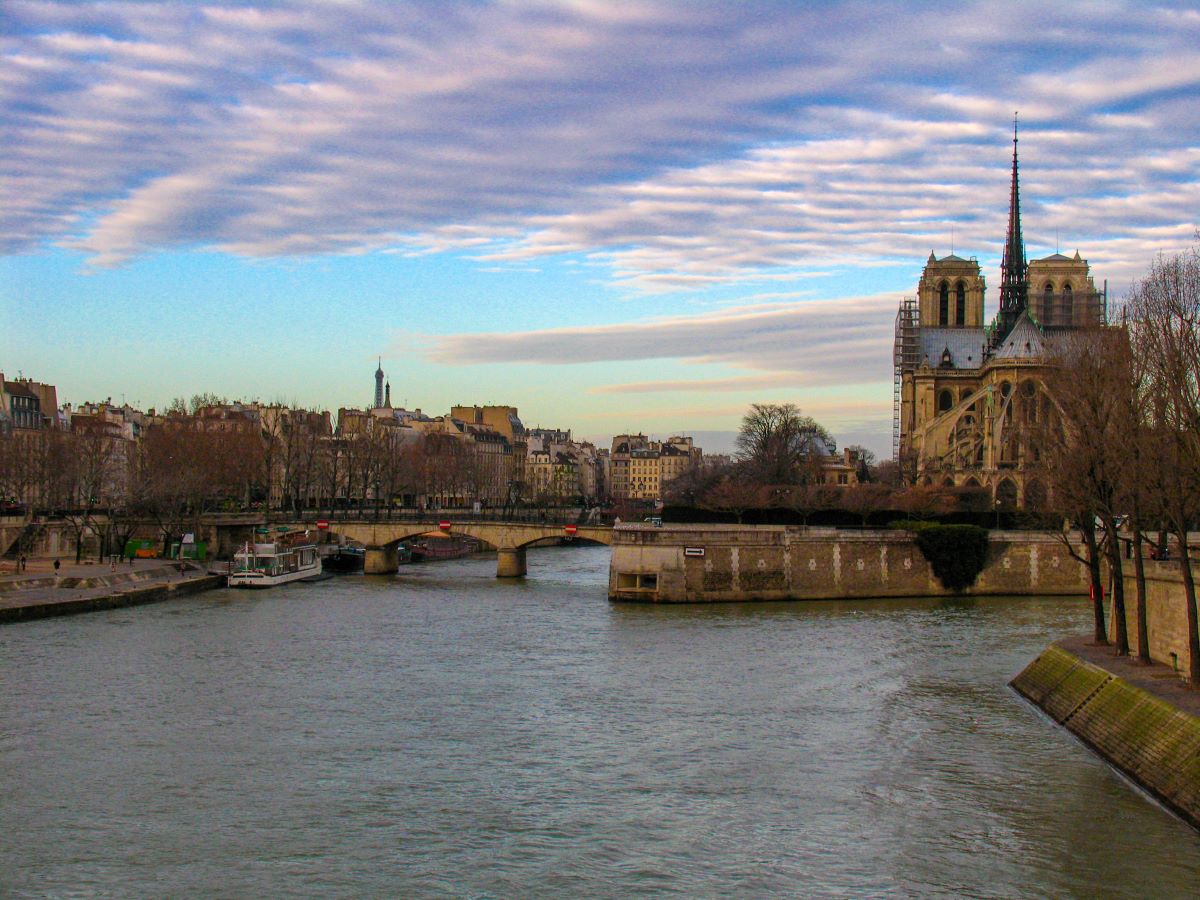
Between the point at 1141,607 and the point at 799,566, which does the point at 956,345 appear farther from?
the point at 1141,607

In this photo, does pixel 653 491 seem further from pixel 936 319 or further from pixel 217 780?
pixel 217 780

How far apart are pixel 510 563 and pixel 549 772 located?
3758 centimetres

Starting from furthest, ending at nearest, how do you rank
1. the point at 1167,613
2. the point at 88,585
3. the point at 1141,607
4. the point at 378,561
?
the point at 378,561 < the point at 88,585 < the point at 1141,607 < the point at 1167,613

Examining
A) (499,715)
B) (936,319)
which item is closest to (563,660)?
(499,715)

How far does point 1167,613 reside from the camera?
990 inches

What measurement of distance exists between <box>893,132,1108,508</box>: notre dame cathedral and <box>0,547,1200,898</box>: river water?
151 ft

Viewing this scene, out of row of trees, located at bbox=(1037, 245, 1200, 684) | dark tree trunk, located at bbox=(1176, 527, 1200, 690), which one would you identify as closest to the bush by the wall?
row of trees, located at bbox=(1037, 245, 1200, 684)

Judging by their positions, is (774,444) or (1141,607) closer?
(1141,607)

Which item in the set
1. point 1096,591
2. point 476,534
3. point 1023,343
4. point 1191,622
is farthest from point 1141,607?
point 1023,343

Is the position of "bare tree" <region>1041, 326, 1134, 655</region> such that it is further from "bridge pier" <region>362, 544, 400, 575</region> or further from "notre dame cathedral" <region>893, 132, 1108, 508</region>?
"notre dame cathedral" <region>893, 132, 1108, 508</region>

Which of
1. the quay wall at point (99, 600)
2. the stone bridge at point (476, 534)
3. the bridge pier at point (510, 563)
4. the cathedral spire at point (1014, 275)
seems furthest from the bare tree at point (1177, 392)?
the cathedral spire at point (1014, 275)

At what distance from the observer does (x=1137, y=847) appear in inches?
679

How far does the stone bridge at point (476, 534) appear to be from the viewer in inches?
2240

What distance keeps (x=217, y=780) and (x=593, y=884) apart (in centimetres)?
696
